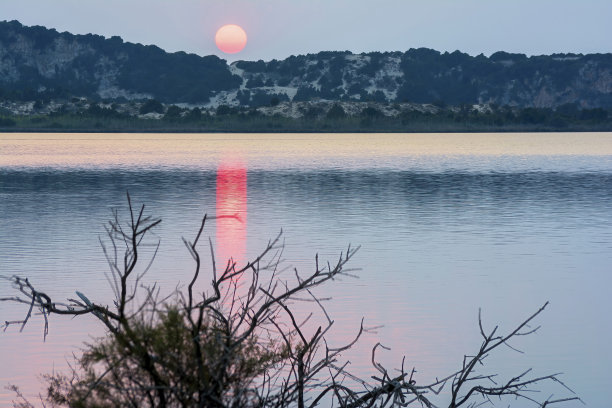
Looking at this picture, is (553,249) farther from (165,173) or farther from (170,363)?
(165,173)

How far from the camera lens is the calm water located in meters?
13.1

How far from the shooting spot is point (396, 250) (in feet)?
71.0

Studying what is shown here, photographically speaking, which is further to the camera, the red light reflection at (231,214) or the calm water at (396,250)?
the red light reflection at (231,214)

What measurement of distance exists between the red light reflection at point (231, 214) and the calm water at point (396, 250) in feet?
0.32

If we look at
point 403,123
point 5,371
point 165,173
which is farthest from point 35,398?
point 403,123

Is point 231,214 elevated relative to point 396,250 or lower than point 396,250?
elevated

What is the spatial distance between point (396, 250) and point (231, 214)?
14.2ft

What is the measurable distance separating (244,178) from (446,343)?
36404 millimetres

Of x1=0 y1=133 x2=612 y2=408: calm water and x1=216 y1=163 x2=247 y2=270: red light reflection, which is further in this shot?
x1=216 y1=163 x2=247 y2=270: red light reflection

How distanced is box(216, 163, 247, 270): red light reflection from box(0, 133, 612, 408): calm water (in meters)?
0.10

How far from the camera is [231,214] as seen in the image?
2361cm

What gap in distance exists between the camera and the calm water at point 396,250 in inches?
518

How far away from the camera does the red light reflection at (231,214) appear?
21.5 metres

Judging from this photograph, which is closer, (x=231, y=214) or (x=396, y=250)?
(x=396, y=250)
